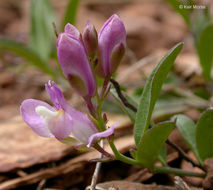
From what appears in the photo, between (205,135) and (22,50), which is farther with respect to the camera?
(22,50)

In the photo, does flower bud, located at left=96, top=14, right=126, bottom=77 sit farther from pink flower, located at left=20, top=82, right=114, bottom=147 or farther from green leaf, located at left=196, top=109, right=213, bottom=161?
green leaf, located at left=196, top=109, right=213, bottom=161

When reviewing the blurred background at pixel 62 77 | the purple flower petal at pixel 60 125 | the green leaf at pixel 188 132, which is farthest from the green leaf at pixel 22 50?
the purple flower petal at pixel 60 125

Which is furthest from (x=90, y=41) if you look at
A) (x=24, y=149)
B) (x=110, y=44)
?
(x=24, y=149)

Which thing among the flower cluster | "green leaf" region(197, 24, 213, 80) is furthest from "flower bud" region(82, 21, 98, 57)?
"green leaf" region(197, 24, 213, 80)

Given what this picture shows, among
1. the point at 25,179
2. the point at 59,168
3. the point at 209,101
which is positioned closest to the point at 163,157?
the point at 59,168

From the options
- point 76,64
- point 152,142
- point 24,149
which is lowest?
point 24,149

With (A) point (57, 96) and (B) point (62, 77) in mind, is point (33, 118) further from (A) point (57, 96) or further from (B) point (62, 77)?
(B) point (62, 77)

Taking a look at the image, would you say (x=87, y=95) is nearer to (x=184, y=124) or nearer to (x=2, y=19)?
(x=184, y=124)

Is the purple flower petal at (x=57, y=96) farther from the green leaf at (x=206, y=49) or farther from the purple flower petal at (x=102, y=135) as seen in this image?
the green leaf at (x=206, y=49)
